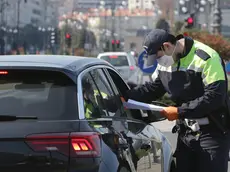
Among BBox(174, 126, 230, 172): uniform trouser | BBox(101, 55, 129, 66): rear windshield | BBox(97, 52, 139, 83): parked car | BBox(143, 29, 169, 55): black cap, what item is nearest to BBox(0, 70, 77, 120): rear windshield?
BBox(143, 29, 169, 55): black cap

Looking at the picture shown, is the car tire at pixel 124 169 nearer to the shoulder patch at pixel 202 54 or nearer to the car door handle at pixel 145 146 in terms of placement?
the car door handle at pixel 145 146

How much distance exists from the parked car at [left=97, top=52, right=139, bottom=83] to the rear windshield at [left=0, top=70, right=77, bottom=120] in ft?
65.3

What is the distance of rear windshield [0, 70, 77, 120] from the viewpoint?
3.49m

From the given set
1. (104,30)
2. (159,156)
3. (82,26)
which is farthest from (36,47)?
(159,156)

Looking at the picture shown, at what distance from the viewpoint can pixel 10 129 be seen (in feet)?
10.8

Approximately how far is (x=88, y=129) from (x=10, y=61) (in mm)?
823

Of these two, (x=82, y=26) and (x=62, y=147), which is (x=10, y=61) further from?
(x=82, y=26)

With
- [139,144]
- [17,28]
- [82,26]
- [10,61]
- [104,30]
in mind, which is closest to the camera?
[10,61]

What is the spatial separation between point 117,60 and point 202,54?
65.8 feet

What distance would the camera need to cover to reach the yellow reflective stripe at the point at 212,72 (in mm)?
4492

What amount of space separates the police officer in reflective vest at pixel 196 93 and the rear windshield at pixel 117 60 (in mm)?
19463

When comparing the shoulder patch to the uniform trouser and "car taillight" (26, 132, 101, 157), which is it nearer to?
the uniform trouser

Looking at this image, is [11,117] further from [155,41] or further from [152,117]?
[152,117]

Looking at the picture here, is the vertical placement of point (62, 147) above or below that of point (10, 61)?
below
